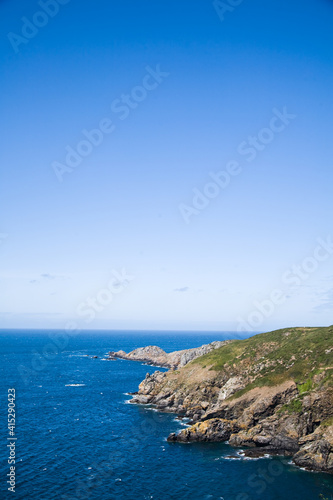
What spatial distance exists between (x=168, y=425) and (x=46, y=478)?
37.5 meters

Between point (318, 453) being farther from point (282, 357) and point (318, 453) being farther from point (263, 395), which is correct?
point (282, 357)

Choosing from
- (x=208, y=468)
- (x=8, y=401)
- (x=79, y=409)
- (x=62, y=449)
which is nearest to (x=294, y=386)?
(x=208, y=468)

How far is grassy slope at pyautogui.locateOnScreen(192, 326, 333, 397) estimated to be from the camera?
87.1 m

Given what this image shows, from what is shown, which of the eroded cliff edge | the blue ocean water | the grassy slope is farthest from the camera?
the grassy slope

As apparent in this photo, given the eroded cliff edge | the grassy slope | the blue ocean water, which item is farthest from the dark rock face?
the grassy slope

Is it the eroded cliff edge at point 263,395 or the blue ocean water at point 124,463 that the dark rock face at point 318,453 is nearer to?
the eroded cliff edge at point 263,395

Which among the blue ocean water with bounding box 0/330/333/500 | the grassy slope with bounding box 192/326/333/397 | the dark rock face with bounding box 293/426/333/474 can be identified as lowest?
the blue ocean water with bounding box 0/330/333/500

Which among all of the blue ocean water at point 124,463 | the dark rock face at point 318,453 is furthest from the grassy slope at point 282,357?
the blue ocean water at point 124,463

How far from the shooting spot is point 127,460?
229 ft

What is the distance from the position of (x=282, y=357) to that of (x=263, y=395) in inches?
637

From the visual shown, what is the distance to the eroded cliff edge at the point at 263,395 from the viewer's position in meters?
74.1

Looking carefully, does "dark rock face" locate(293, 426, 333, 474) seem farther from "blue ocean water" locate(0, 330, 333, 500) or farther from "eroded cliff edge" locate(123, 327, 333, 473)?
"blue ocean water" locate(0, 330, 333, 500)

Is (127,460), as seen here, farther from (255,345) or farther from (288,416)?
(255,345)

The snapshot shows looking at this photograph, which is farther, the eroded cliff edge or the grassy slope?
the grassy slope
